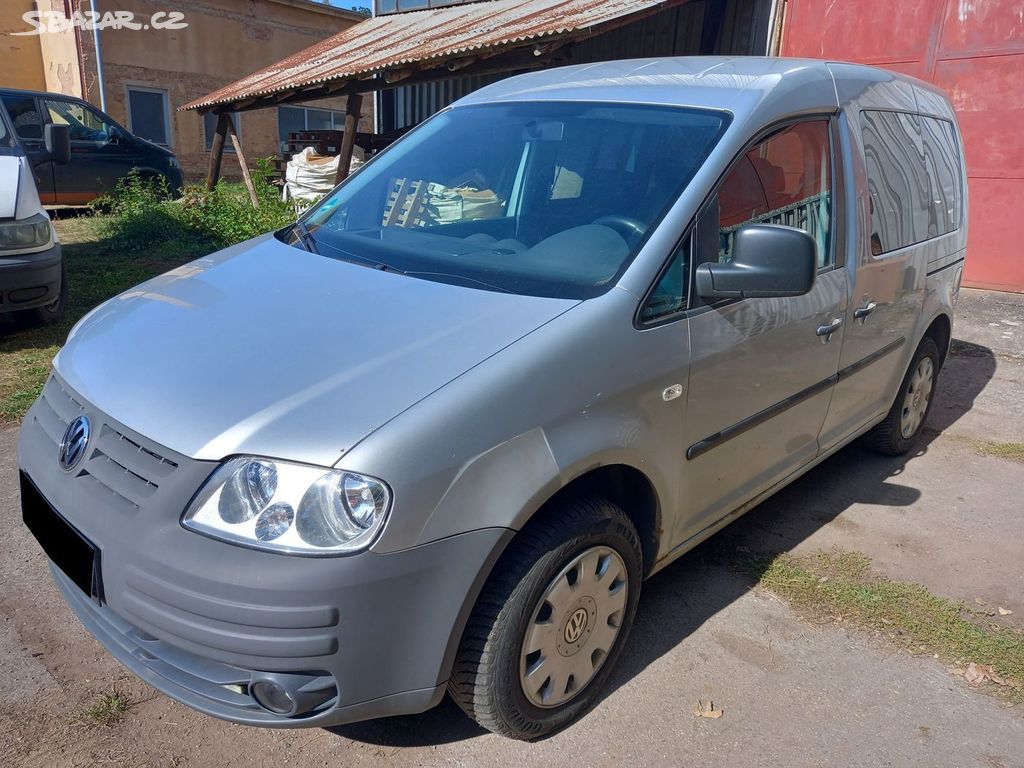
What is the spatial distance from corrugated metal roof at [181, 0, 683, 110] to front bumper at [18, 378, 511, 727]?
6163 millimetres

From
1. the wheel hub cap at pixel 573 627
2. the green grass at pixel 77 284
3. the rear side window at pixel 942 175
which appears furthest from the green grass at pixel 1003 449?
the green grass at pixel 77 284

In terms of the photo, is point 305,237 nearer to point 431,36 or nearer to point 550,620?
point 550,620

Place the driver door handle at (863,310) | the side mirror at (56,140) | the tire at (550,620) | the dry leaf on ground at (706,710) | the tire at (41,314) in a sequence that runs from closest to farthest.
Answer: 1. the tire at (550,620)
2. the dry leaf on ground at (706,710)
3. the driver door handle at (863,310)
4. the tire at (41,314)
5. the side mirror at (56,140)

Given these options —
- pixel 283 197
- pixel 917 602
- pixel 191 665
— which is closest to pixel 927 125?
pixel 917 602

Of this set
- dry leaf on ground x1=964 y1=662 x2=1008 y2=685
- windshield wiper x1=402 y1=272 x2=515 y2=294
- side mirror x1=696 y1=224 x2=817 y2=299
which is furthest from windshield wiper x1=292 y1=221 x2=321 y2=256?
dry leaf on ground x1=964 y1=662 x2=1008 y2=685

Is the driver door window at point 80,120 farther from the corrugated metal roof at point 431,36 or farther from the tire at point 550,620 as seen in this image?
the tire at point 550,620

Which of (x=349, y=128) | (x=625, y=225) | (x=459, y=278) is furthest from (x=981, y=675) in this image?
(x=349, y=128)

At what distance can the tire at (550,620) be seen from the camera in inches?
86.9

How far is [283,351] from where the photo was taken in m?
2.26

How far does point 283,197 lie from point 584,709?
11109 mm

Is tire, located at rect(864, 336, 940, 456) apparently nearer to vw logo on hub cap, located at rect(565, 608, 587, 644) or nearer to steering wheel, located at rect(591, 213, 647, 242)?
steering wheel, located at rect(591, 213, 647, 242)

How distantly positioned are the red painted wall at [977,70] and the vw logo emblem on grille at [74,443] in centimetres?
833

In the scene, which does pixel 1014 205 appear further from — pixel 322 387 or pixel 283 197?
pixel 283 197

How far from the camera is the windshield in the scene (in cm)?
267
